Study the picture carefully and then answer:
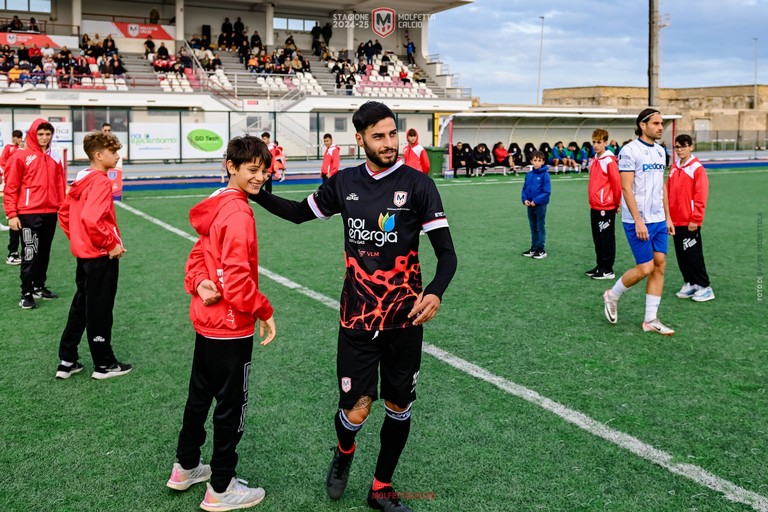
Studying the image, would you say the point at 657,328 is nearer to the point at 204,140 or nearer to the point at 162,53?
the point at 204,140

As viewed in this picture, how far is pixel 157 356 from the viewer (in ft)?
20.2

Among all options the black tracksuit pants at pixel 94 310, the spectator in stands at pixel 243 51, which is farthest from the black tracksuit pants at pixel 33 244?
the spectator in stands at pixel 243 51

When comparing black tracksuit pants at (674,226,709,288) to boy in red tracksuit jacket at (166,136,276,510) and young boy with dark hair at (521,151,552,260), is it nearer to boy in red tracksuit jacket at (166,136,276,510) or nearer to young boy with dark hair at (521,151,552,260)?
young boy with dark hair at (521,151,552,260)

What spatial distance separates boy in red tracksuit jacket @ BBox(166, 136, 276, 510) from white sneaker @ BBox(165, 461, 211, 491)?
7.6 inches

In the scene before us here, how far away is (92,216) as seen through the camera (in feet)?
17.2

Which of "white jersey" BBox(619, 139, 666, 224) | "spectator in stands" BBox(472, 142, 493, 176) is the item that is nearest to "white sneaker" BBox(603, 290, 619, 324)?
"white jersey" BBox(619, 139, 666, 224)

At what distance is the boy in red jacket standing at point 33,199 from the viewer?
7.62 m

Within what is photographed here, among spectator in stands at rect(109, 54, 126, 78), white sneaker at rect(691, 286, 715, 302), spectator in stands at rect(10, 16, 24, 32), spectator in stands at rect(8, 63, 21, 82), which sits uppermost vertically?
spectator in stands at rect(10, 16, 24, 32)

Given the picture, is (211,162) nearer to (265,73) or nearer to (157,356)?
(265,73)

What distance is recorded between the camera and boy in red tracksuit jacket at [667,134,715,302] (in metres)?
8.22

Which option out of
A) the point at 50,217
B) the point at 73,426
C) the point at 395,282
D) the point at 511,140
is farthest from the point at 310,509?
the point at 511,140

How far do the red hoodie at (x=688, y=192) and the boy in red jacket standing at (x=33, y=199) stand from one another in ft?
22.7

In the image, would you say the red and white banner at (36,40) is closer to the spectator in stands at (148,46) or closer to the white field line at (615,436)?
the spectator in stands at (148,46)

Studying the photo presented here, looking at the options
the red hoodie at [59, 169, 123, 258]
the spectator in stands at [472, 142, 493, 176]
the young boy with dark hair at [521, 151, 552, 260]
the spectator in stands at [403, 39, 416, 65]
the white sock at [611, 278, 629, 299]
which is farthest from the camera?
the spectator in stands at [403, 39, 416, 65]
